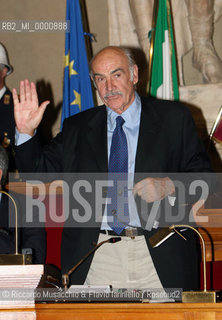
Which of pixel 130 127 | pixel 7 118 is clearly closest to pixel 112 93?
pixel 130 127

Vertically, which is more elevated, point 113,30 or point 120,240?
point 113,30

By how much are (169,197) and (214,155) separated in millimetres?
3052

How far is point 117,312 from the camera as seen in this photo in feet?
6.22

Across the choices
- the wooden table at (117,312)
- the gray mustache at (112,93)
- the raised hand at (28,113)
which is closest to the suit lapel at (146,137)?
the gray mustache at (112,93)

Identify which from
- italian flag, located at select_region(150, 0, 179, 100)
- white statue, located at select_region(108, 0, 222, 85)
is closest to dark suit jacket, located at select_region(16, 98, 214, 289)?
italian flag, located at select_region(150, 0, 179, 100)

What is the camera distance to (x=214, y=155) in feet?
17.9

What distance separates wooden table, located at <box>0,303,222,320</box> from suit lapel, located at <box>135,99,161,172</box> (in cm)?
81

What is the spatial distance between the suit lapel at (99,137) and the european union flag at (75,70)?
249 cm

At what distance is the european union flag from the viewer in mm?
5363

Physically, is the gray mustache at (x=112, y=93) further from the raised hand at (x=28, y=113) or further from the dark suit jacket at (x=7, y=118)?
the dark suit jacket at (x=7, y=118)

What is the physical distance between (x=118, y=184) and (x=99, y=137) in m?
0.31

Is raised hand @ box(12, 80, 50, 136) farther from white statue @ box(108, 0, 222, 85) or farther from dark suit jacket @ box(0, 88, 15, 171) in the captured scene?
white statue @ box(108, 0, 222, 85)

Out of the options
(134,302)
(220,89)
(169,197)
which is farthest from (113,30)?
(134,302)

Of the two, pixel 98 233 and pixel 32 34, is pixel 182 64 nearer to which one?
pixel 32 34
